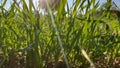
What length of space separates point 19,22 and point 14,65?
1.61ft

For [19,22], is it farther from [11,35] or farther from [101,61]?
[101,61]

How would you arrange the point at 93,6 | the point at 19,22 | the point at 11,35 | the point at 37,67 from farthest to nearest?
1. the point at 19,22
2. the point at 11,35
3. the point at 93,6
4. the point at 37,67

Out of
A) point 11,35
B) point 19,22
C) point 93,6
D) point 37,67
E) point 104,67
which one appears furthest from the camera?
point 19,22

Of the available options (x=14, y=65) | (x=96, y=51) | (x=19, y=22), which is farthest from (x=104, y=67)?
(x=19, y=22)

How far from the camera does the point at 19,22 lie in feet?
5.15

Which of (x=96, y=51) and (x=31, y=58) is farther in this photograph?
(x=96, y=51)

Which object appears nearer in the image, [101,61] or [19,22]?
[101,61]

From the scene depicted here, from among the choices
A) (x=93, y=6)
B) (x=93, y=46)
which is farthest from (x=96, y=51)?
(x=93, y=6)

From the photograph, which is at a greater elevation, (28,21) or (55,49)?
(28,21)

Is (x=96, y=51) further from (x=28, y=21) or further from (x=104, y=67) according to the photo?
(x=28, y=21)

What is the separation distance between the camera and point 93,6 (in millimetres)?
1085

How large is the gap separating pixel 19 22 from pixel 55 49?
0.61m

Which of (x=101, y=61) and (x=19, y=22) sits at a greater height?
(x=19, y=22)

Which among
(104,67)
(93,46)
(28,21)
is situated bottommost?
(104,67)
